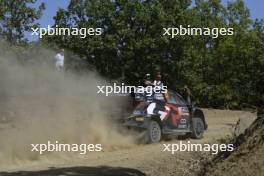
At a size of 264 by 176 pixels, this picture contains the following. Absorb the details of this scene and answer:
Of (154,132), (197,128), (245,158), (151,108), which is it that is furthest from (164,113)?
(245,158)

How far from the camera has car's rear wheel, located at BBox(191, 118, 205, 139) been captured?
15.5m

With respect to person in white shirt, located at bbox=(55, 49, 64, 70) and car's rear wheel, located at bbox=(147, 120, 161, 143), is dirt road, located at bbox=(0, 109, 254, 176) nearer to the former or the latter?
car's rear wheel, located at bbox=(147, 120, 161, 143)

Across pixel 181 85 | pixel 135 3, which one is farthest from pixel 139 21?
pixel 181 85

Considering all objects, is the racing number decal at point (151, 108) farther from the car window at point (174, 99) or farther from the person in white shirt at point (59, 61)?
the person in white shirt at point (59, 61)

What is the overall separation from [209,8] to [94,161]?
3167 cm

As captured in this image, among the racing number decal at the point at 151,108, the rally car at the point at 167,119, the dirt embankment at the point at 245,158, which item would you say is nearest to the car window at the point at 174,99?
the rally car at the point at 167,119

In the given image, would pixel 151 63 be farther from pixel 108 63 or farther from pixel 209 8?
pixel 209 8

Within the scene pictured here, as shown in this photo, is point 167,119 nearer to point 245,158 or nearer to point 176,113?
point 176,113

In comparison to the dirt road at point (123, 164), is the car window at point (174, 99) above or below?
above

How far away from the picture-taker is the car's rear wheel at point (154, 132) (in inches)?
542

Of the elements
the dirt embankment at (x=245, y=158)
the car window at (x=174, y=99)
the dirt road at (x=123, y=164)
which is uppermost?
the car window at (x=174, y=99)

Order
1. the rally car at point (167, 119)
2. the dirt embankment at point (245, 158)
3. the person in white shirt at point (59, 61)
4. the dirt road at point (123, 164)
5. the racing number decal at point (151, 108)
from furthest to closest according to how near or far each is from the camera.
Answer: the person in white shirt at point (59, 61)
the racing number decal at point (151, 108)
the rally car at point (167, 119)
the dirt road at point (123, 164)
the dirt embankment at point (245, 158)

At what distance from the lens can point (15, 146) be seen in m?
11.4

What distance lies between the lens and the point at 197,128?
15.7 metres
